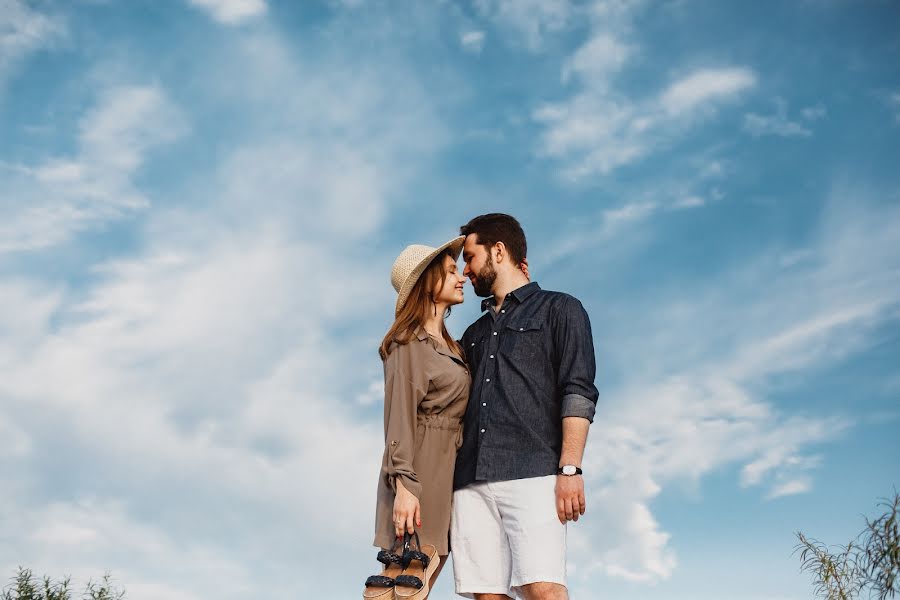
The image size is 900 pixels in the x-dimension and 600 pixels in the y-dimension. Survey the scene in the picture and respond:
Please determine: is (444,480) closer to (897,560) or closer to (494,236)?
(494,236)

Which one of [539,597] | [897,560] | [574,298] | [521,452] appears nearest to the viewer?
[539,597]

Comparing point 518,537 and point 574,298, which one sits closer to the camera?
point 518,537

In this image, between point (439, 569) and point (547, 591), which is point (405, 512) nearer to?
point (439, 569)

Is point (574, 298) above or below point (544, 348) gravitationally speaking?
above

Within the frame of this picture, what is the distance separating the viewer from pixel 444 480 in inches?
174

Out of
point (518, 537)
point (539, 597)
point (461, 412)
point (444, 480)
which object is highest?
point (461, 412)

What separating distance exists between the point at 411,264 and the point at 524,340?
2.55 feet

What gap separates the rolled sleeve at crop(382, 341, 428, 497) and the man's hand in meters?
0.69

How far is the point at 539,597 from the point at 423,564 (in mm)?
573

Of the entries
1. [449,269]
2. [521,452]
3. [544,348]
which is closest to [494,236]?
[449,269]

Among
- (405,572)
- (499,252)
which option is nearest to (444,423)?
(405,572)

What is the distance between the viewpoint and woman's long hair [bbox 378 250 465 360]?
4.70 metres

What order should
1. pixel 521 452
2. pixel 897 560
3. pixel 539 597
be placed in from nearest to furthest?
pixel 539 597, pixel 521 452, pixel 897 560

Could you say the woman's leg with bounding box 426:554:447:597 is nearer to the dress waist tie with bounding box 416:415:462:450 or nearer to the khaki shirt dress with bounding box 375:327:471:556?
the khaki shirt dress with bounding box 375:327:471:556
